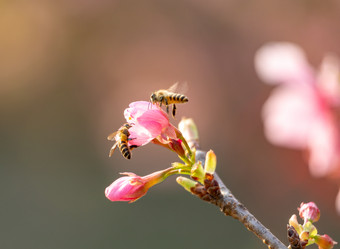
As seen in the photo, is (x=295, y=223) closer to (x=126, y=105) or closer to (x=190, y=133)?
(x=190, y=133)

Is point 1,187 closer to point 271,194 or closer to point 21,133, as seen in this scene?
point 21,133

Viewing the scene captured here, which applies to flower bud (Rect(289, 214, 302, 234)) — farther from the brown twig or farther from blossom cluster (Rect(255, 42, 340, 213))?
blossom cluster (Rect(255, 42, 340, 213))

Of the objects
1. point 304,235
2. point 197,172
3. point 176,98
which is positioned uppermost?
point 176,98

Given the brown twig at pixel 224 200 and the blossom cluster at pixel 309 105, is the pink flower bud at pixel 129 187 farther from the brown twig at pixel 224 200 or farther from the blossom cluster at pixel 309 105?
the blossom cluster at pixel 309 105

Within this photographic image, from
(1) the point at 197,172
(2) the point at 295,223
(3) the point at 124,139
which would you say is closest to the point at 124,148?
(3) the point at 124,139

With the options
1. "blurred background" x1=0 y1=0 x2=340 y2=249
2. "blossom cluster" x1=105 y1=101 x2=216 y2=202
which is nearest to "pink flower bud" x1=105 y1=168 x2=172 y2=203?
"blossom cluster" x1=105 y1=101 x2=216 y2=202

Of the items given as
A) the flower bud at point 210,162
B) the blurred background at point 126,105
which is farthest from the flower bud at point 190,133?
the blurred background at point 126,105
